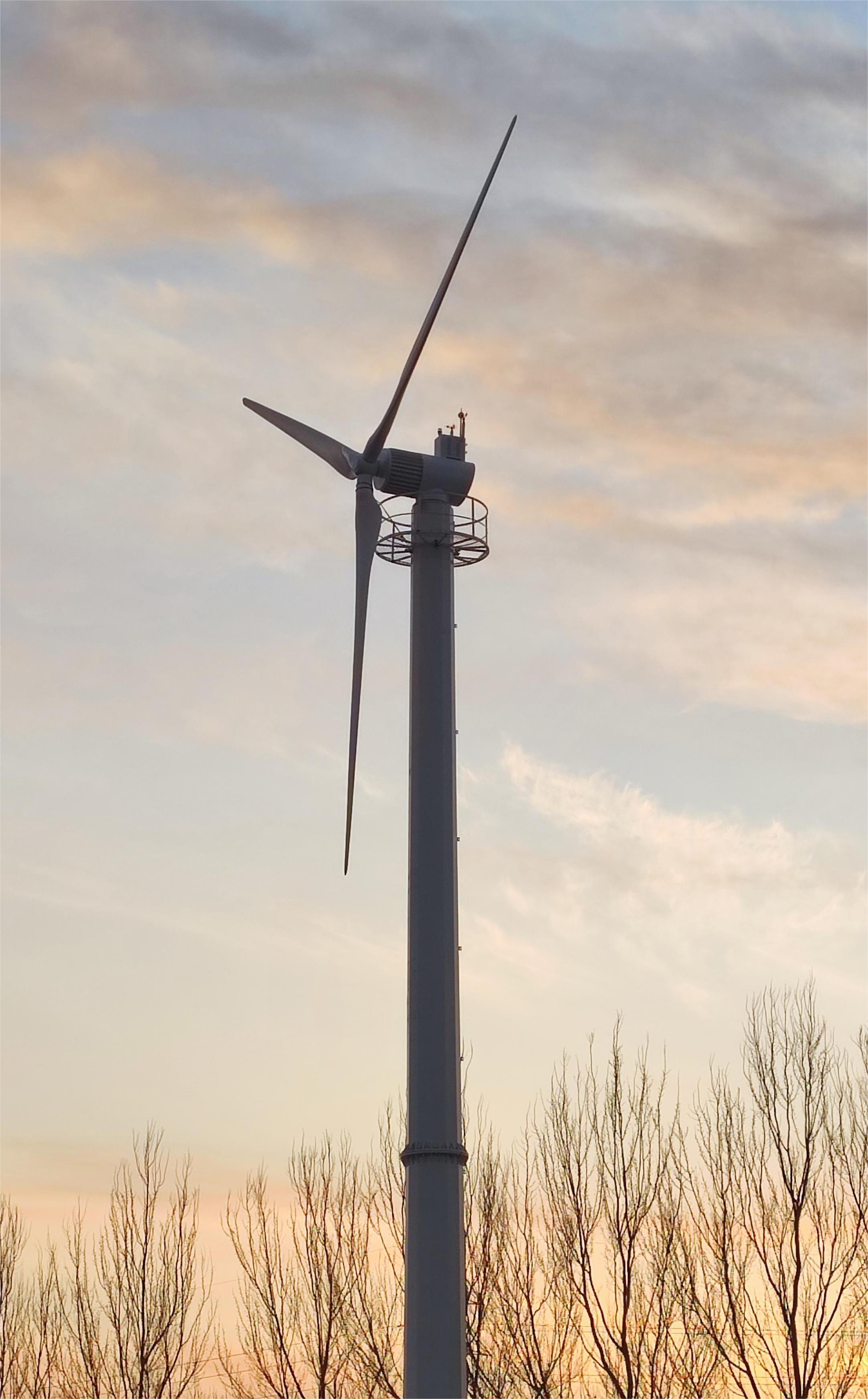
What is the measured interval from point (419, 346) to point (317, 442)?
Answer: 12.7 ft

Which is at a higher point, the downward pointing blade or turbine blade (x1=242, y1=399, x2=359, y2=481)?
turbine blade (x1=242, y1=399, x2=359, y2=481)

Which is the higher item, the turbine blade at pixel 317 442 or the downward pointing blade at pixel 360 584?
the turbine blade at pixel 317 442

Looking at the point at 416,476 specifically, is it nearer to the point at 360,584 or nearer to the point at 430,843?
A: the point at 360,584

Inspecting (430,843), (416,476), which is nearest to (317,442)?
(416,476)

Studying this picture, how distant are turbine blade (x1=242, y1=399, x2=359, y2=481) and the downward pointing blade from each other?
1.03 m

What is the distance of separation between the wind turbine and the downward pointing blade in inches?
1.1

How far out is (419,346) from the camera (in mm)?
35062

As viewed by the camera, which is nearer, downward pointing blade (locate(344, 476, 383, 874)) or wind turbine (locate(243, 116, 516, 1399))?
wind turbine (locate(243, 116, 516, 1399))

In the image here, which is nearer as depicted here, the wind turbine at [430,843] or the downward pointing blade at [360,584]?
the wind turbine at [430,843]

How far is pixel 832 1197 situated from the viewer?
47.5 metres

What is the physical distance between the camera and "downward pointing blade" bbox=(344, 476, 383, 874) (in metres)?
34.8

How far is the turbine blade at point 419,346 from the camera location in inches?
1380

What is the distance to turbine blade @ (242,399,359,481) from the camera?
36.2 m

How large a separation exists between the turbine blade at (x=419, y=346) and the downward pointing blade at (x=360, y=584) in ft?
2.08
